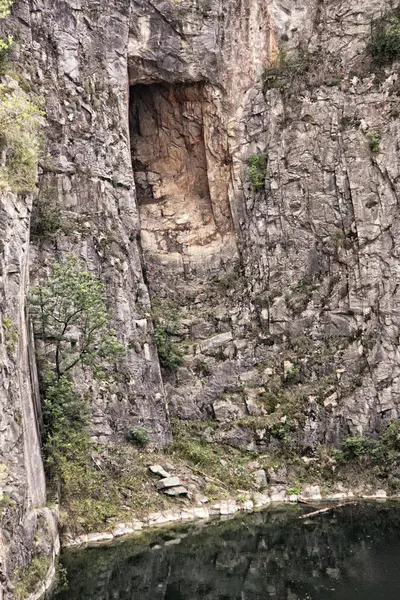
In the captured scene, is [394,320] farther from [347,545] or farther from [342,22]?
[342,22]

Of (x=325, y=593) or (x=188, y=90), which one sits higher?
(x=188, y=90)

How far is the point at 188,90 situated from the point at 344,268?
12259mm

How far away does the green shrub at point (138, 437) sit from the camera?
78.0 feet

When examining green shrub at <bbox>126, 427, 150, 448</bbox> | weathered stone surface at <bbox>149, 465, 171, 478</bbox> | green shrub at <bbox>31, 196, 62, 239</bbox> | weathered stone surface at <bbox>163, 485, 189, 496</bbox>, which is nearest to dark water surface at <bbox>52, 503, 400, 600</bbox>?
weathered stone surface at <bbox>163, 485, 189, 496</bbox>

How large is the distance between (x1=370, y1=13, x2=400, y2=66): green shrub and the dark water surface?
20.6 m

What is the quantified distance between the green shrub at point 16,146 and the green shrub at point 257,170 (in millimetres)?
13324

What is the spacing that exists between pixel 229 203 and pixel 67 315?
44.8 ft

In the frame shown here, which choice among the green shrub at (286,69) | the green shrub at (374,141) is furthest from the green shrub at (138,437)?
the green shrub at (286,69)

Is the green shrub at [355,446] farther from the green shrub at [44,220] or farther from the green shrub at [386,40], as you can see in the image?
the green shrub at [386,40]

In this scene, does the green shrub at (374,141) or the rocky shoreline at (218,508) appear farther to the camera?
the green shrub at (374,141)

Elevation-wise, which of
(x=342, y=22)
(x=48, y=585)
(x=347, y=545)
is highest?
(x=342, y=22)

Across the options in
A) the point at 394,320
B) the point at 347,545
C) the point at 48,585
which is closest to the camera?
the point at 48,585

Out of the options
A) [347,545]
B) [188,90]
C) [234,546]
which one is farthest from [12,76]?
[347,545]

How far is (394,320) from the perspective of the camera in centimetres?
2703
